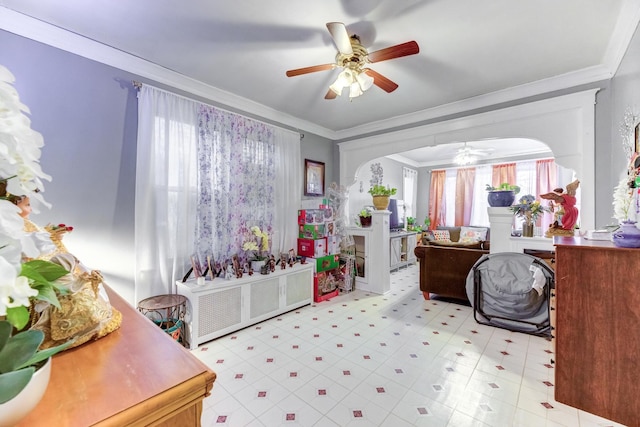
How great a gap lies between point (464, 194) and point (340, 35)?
635cm

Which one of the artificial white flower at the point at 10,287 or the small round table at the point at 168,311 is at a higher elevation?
the artificial white flower at the point at 10,287

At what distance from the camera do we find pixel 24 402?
0.47 metres

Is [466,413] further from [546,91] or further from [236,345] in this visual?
[546,91]

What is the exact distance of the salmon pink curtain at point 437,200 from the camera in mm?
7246

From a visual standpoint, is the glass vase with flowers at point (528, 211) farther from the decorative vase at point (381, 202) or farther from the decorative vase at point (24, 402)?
the decorative vase at point (24, 402)

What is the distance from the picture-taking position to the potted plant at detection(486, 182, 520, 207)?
3232 mm

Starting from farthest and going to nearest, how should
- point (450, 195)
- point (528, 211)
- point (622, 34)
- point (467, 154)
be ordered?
1. point (450, 195)
2. point (467, 154)
3. point (528, 211)
4. point (622, 34)

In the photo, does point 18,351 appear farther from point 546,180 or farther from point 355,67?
point 546,180

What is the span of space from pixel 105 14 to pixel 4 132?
222 cm

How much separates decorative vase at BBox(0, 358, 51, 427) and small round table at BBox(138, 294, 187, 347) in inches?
79.7

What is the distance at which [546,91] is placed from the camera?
9.21 ft

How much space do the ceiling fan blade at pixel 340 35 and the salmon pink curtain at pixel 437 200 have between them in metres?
6.21

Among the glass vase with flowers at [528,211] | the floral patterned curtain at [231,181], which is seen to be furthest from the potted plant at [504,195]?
the floral patterned curtain at [231,181]

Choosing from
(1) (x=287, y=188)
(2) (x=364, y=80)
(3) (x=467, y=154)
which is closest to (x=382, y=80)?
(2) (x=364, y=80)
